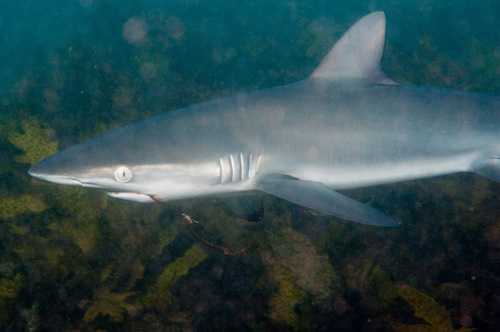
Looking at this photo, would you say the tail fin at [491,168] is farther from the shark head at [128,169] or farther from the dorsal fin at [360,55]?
the shark head at [128,169]

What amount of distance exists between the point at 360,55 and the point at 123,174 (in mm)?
2748

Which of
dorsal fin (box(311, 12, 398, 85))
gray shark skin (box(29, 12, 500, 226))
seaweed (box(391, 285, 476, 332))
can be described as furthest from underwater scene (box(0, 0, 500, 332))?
dorsal fin (box(311, 12, 398, 85))

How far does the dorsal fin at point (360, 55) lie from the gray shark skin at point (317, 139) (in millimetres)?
11

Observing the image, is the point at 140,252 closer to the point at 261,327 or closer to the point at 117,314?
the point at 117,314

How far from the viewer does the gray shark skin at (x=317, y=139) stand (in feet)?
8.20

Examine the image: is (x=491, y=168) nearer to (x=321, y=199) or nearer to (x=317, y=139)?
(x=317, y=139)

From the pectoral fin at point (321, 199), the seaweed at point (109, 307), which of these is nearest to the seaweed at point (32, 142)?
the seaweed at point (109, 307)

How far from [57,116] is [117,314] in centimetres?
566

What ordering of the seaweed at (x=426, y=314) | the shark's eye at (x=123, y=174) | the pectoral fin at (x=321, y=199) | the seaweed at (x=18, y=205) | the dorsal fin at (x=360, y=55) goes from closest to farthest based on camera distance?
the pectoral fin at (x=321, y=199) → the shark's eye at (x=123, y=174) → the seaweed at (x=426, y=314) → the dorsal fin at (x=360, y=55) → the seaweed at (x=18, y=205)

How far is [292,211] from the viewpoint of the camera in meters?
4.39

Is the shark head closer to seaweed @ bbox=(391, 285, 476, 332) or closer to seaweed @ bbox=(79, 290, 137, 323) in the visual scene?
seaweed @ bbox=(79, 290, 137, 323)

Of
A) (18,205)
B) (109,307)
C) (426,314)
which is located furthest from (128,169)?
(426,314)

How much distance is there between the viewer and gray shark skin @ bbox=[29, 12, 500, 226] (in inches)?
98.4

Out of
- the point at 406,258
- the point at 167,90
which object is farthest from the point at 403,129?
the point at 167,90
